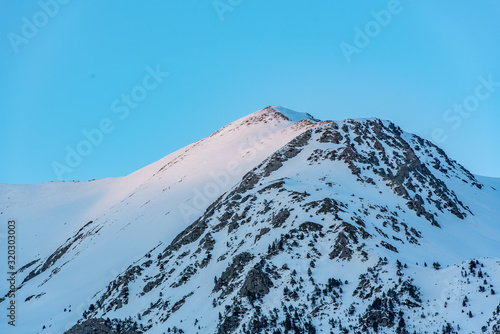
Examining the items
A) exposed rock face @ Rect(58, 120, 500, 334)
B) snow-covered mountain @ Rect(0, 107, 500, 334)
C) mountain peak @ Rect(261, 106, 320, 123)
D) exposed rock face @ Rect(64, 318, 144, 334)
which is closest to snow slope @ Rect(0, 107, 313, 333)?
snow-covered mountain @ Rect(0, 107, 500, 334)

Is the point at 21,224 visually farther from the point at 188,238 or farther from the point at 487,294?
the point at 487,294

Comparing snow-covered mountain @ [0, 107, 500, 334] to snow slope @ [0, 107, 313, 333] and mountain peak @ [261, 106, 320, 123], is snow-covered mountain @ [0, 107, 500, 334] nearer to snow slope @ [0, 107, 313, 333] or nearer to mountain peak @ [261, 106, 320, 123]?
snow slope @ [0, 107, 313, 333]

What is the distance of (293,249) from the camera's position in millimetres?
65188

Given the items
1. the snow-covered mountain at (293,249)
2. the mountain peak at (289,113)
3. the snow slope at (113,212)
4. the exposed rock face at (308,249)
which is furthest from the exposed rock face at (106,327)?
the mountain peak at (289,113)

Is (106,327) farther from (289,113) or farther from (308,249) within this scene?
(289,113)

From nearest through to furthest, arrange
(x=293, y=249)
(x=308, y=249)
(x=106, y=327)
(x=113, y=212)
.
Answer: (x=308, y=249), (x=293, y=249), (x=106, y=327), (x=113, y=212)

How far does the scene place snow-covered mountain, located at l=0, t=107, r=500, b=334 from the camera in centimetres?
5394

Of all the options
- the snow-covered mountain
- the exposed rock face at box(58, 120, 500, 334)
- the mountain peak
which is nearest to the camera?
the snow-covered mountain

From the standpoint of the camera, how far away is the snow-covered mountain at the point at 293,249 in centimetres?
5394

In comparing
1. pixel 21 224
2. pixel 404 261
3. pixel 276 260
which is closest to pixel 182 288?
pixel 276 260

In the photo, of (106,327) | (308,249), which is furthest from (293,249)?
(106,327)

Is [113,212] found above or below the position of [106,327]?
above

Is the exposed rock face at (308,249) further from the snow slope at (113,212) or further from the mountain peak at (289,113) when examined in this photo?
the mountain peak at (289,113)

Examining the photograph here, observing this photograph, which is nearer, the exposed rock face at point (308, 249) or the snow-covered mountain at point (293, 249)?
the snow-covered mountain at point (293, 249)
